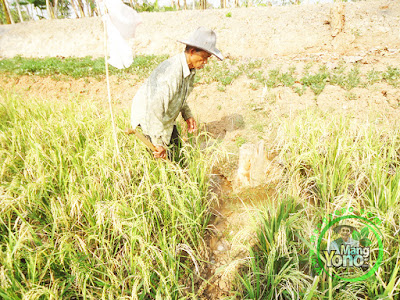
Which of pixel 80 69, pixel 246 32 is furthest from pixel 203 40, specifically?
pixel 246 32

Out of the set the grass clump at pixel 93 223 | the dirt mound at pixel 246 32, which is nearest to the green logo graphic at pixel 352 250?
the grass clump at pixel 93 223

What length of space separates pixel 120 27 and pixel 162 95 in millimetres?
590

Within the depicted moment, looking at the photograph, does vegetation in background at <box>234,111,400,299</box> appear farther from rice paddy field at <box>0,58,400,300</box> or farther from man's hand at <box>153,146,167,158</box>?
man's hand at <box>153,146,167,158</box>

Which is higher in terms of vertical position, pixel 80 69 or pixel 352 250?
pixel 80 69

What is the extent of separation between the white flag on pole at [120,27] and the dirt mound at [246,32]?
567 cm

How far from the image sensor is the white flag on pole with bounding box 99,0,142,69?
60.1 inches

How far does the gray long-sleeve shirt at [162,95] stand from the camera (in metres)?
1.95

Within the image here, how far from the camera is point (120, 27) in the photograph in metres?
1.57

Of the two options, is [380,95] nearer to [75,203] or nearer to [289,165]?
[289,165]

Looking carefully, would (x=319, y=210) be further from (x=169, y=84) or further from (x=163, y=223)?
(x=169, y=84)

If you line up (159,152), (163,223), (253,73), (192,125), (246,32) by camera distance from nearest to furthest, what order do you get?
(163,223)
(159,152)
(192,125)
(253,73)
(246,32)

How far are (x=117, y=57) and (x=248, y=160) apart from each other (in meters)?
1.60

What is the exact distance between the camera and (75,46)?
9.90m

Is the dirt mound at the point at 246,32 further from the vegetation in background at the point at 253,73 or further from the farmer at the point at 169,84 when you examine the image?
the farmer at the point at 169,84
